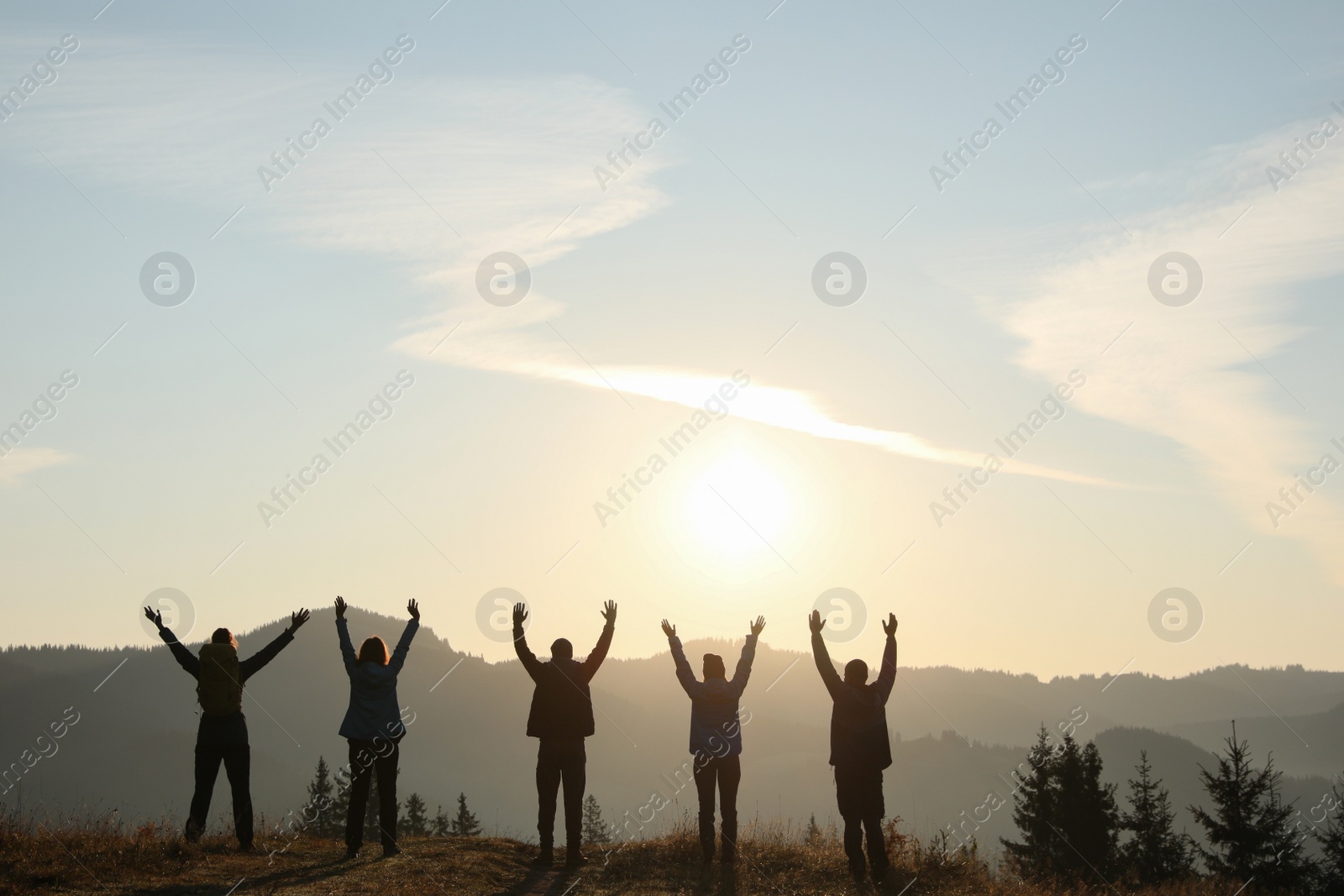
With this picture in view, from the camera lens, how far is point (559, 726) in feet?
37.8

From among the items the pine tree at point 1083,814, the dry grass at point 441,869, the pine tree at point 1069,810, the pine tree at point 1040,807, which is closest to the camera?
the dry grass at point 441,869

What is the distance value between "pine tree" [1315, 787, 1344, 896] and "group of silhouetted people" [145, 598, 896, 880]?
1331 inches

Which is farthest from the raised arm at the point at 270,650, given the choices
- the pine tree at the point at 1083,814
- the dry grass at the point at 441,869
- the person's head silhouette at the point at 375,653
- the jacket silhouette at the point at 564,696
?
the pine tree at the point at 1083,814

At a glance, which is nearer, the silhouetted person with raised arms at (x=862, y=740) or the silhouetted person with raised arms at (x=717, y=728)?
the silhouetted person with raised arms at (x=862, y=740)

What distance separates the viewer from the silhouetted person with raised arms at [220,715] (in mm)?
→ 11398

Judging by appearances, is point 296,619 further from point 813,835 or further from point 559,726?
point 813,835

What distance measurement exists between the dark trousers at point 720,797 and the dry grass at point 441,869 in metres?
0.26

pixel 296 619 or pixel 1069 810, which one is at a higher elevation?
pixel 296 619

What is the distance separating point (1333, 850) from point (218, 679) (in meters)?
41.5

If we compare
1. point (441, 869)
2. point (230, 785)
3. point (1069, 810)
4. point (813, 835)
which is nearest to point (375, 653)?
point (230, 785)

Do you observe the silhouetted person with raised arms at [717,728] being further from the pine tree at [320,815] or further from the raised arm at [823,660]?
the pine tree at [320,815]

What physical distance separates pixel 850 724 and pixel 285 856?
6.69 m

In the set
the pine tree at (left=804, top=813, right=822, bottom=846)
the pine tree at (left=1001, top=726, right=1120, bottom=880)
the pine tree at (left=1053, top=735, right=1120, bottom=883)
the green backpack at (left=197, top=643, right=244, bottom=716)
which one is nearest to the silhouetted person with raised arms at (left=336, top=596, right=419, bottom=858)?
the green backpack at (left=197, top=643, right=244, bottom=716)

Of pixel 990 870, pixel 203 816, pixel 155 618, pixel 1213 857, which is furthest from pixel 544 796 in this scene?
pixel 1213 857
